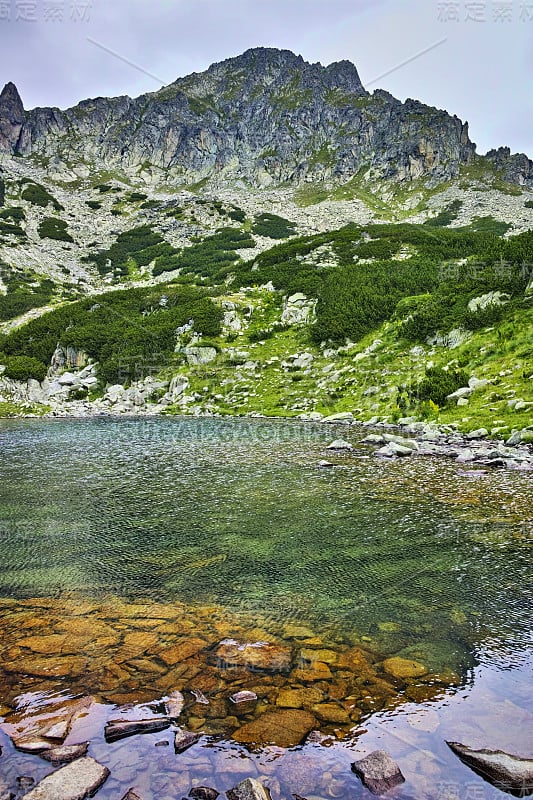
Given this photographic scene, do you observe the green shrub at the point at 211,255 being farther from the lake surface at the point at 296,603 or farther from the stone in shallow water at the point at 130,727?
the stone in shallow water at the point at 130,727

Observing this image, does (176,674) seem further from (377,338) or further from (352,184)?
(352,184)

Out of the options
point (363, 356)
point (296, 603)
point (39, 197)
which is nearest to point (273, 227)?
point (39, 197)

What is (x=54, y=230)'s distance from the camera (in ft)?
316

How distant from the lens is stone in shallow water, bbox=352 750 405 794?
3723mm

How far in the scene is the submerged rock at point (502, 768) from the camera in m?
3.69

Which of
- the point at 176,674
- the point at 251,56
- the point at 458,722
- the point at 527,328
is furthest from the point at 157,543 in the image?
the point at 251,56

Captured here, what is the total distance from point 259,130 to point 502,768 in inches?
6808

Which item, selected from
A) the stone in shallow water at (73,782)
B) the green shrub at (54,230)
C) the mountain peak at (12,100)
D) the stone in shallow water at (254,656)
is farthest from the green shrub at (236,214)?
the stone in shallow water at (73,782)

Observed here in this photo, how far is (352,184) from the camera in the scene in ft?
401

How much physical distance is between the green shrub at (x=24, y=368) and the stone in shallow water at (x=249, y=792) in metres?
45.5

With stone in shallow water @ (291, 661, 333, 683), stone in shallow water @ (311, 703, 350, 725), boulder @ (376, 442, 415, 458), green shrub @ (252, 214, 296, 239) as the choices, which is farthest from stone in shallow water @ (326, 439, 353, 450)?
green shrub @ (252, 214, 296, 239)

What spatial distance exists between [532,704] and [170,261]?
84.2 m

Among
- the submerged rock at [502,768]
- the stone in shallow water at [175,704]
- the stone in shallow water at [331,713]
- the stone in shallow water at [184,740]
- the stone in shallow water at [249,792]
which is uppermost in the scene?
the submerged rock at [502,768]

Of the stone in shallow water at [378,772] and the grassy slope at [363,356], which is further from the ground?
the grassy slope at [363,356]
